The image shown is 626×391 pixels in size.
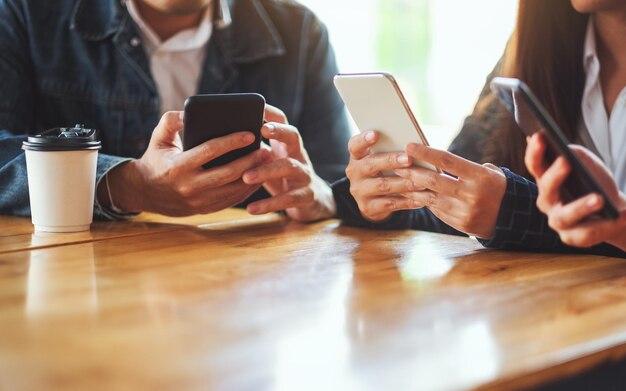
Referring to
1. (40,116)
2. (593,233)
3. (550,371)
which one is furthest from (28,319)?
(40,116)

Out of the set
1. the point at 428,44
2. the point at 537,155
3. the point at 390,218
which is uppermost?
the point at 537,155

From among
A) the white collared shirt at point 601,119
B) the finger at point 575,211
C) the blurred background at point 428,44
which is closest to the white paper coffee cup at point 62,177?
the finger at point 575,211

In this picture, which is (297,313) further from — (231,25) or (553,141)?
(231,25)

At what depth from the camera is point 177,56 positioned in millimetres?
2145

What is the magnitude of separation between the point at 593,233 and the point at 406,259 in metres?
0.29

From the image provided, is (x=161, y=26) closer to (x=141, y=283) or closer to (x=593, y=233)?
(x=141, y=283)

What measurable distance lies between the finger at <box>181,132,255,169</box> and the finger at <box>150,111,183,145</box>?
0.09 meters

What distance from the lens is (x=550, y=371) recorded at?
73 cm

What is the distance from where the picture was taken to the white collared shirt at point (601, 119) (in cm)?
163

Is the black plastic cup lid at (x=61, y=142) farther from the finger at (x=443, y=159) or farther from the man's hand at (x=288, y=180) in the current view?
the finger at (x=443, y=159)

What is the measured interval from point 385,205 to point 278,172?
23 cm

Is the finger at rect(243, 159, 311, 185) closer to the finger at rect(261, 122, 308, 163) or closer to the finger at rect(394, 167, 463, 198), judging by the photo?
the finger at rect(261, 122, 308, 163)

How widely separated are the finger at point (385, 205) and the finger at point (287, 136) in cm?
22

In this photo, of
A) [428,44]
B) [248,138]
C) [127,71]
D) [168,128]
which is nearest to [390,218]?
[248,138]
